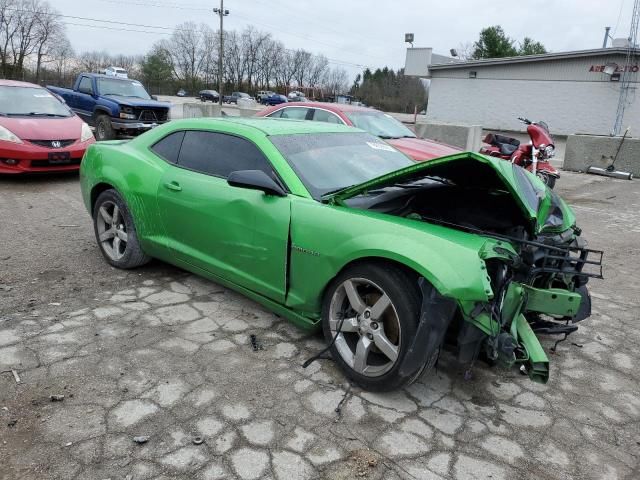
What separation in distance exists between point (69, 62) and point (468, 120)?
58.2 m

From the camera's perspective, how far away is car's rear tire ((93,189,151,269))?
4.34 metres

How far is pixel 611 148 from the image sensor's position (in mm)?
12461

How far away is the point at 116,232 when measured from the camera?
452 centimetres

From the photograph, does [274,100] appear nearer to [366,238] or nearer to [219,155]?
[219,155]

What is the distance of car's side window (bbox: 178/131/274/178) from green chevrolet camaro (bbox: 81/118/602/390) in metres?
0.01

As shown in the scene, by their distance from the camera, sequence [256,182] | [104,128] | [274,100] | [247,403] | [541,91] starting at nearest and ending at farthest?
1. [247,403]
2. [256,182]
3. [104,128]
4. [541,91]
5. [274,100]

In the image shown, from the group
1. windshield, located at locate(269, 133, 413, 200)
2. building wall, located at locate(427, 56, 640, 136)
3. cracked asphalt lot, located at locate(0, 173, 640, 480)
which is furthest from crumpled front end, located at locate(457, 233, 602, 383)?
building wall, located at locate(427, 56, 640, 136)

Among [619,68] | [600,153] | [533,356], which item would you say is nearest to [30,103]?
[533,356]

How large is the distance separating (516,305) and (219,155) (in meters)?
2.35

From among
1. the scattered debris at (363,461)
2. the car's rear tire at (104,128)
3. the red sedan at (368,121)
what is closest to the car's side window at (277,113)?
the red sedan at (368,121)

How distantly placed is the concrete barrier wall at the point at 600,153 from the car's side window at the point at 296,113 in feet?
26.8

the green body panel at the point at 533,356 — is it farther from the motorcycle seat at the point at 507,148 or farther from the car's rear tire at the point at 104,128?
the car's rear tire at the point at 104,128

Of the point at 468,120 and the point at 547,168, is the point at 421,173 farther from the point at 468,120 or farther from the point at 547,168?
the point at 468,120

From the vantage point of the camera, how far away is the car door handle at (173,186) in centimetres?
385
